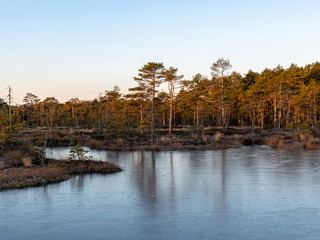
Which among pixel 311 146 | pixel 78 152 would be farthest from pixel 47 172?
pixel 311 146

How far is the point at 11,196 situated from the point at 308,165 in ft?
63.0

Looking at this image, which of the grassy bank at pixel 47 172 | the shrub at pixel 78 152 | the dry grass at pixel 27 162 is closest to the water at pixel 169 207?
the grassy bank at pixel 47 172

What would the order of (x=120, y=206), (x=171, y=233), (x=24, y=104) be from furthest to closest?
(x=24, y=104) → (x=120, y=206) → (x=171, y=233)

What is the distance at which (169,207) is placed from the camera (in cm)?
1138

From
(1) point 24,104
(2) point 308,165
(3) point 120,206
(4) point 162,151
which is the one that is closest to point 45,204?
(3) point 120,206

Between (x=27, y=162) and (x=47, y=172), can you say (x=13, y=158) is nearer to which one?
(x=27, y=162)

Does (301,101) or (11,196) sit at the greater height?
(301,101)

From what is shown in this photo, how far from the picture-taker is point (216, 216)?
401 inches

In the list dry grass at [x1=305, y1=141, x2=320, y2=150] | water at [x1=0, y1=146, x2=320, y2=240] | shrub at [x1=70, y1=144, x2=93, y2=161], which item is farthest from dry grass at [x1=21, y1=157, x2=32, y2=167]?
dry grass at [x1=305, y1=141, x2=320, y2=150]

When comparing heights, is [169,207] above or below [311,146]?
below

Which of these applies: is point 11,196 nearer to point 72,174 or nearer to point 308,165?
point 72,174

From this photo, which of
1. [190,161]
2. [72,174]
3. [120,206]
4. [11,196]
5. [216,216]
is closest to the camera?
[216,216]

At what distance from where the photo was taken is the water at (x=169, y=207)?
8773mm

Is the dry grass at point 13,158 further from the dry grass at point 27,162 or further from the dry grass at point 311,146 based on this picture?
the dry grass at point 311,146
